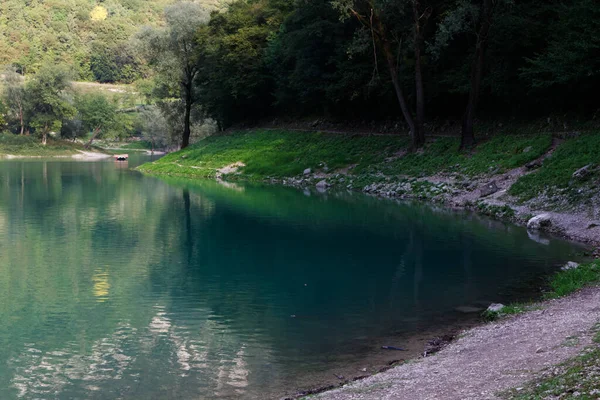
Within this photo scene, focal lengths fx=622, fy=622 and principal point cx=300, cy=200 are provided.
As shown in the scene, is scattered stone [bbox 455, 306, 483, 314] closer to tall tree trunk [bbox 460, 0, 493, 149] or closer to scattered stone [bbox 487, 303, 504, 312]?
scattered stone [bbox 487, 303, 504, 312]

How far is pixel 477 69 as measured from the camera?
41406 mm

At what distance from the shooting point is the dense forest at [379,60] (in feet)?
128

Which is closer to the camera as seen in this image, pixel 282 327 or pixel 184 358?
pixel 184 358

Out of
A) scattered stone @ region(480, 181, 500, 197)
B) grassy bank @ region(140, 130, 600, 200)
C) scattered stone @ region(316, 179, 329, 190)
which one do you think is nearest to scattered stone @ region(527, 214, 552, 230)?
grassy bank @ region(140, 130, 600, 200)

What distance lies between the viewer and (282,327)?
15.2 meters

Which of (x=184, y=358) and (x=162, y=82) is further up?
(x=162, y=82)

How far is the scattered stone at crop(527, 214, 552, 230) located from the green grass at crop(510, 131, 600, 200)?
8.30ft

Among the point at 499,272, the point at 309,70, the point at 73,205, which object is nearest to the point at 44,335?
the point at 499,272

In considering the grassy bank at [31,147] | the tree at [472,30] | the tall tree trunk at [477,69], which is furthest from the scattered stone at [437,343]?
the grassy bank at [31,147]

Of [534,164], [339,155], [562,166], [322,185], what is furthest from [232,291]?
[339,155]

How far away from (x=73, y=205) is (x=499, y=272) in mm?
28707

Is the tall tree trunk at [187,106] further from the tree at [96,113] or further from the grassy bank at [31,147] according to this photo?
the tree at [96,113]

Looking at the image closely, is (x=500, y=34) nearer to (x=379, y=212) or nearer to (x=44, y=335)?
(x=379, y=212)

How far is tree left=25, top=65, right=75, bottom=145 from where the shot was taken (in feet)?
425
